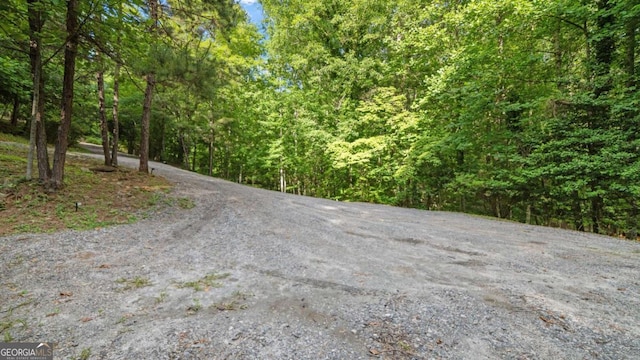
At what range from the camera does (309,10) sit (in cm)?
1639

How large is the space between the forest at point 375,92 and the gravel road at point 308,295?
3.25m

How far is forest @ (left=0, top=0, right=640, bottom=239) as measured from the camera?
6.13 m

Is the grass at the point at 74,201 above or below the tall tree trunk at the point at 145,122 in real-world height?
below

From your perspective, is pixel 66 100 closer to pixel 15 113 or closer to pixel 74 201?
pixel 74 201

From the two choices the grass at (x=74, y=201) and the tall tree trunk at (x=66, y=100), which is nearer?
the grass at (x=74, y=201)

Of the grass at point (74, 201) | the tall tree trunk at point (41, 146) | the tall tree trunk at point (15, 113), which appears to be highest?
the tall tree trunk at point (15, 113)

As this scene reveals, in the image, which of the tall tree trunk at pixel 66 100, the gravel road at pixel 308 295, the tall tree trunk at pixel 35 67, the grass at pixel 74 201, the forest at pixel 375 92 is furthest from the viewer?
the forest at pixel 375 92

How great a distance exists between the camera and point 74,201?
595 cm

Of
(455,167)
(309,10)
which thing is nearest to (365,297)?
(455,167)

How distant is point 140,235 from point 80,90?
1207 centimetres

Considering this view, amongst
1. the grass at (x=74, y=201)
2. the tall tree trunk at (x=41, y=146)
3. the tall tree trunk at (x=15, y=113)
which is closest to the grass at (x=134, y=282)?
the grass at (x=74, y=201)

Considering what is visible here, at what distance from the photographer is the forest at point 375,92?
6.13 m

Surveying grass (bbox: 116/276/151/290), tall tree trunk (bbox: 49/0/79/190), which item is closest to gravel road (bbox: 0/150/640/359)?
grass (bbox: 116/276/151/290)

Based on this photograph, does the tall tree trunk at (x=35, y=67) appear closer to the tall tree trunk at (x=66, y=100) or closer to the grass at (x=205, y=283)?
the tall tree trunk at (x=66, y=100)
